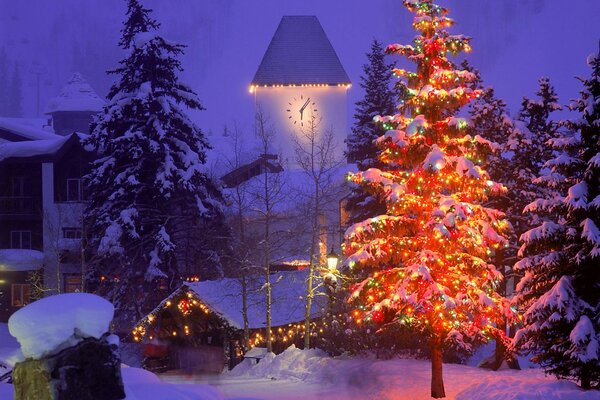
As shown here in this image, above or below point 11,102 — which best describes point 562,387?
below

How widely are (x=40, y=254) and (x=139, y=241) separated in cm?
1158

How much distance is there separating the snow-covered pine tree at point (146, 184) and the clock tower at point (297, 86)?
3010 cm

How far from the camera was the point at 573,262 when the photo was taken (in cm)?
1616

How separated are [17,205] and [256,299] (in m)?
19.2

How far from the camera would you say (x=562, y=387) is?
16.1 m

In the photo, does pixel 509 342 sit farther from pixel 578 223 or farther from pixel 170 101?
pixel 170 101

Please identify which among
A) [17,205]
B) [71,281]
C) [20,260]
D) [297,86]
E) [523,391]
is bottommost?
[523,391]

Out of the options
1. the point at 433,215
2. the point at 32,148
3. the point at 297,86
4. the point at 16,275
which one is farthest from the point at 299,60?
the point at 433,215

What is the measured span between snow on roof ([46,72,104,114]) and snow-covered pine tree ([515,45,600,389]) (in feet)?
251

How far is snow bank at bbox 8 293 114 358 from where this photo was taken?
723 cm

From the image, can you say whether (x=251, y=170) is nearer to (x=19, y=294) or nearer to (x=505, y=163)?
(x=19, y=294)

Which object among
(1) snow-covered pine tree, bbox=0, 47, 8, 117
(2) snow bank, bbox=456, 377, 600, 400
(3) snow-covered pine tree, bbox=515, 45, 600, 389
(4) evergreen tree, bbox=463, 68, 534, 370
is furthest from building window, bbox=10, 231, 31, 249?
(1) snow-covered pine tree, bbox=0, 47, 8, 117

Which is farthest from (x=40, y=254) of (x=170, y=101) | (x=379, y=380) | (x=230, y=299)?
(x=379, y=380)

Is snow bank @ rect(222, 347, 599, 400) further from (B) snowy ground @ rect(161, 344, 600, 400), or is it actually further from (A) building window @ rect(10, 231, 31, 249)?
(A) building window @ rect(10, 231, 31, 249)
